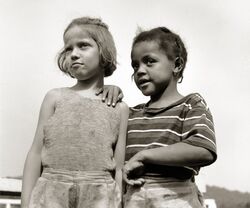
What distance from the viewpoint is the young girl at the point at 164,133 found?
1990 millimetres

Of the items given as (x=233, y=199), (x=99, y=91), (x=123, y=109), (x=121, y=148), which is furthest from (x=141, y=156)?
(x=233, y=199)

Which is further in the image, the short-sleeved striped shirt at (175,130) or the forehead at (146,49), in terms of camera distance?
the forehead at (146,49)

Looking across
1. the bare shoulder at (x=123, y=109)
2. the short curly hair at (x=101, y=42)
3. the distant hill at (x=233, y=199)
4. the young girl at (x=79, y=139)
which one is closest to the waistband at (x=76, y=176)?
the young girl at (x=79, y=139)

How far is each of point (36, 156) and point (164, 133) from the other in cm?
66

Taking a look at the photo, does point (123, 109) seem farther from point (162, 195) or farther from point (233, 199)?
point (233, 199)

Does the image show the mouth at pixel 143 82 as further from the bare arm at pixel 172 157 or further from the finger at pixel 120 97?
the bare arm at pixel 172 157

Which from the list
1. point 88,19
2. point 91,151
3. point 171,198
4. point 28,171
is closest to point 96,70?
point 88,19

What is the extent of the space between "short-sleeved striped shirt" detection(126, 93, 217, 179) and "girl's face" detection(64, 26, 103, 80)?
368mm

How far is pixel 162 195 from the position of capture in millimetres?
2027

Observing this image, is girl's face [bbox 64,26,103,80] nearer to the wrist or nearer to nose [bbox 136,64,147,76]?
nose [bbox 136,64,147,76]

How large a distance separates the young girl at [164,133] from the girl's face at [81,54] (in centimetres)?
15

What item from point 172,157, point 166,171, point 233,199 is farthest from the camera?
point 233,199

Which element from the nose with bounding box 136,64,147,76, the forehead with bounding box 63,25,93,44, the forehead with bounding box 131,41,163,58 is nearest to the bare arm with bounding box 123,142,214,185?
the nose with bounding box 136,64,147,76

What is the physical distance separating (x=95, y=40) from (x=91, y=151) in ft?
2.07
